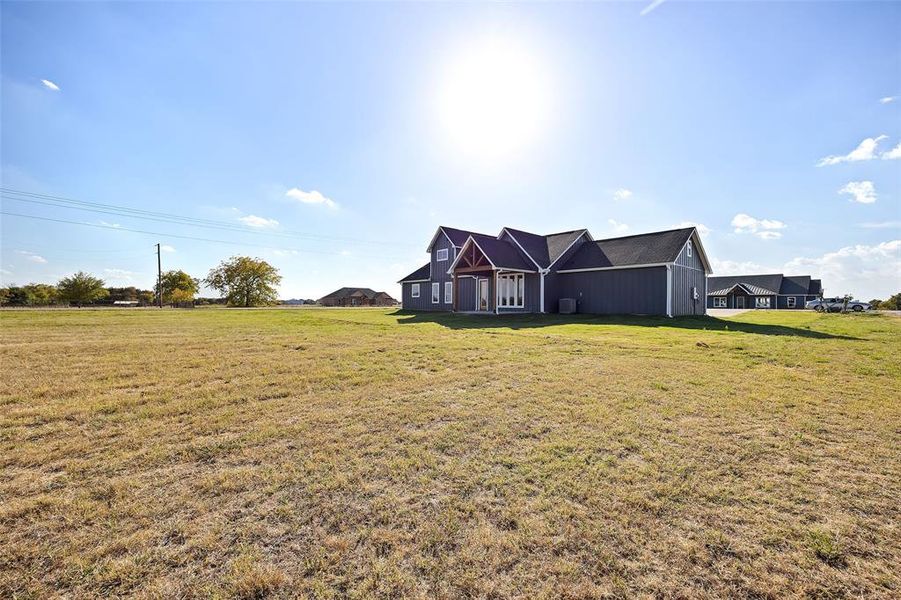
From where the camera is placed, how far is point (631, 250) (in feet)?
74.5

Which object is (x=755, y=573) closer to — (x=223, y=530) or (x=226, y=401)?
(x=223, y=530)

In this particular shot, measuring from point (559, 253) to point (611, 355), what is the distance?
664 inches

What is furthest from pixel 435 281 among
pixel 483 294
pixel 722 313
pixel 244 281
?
pixel 244 281

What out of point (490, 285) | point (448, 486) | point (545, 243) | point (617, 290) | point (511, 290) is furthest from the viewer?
point (545, 243)

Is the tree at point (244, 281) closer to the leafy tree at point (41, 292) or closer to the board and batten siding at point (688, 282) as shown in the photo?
the leafy tree at point (41, 292)

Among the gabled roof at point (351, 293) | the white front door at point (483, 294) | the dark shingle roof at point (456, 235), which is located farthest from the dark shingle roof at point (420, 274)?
the gabled roof at point (351, 293)

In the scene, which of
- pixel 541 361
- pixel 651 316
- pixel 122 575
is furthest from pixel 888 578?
pixel 651 316

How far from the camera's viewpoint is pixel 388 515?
104 inches

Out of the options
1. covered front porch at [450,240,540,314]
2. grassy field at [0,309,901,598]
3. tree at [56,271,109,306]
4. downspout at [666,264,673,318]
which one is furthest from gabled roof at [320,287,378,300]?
grassy field at [0,309,901,598]

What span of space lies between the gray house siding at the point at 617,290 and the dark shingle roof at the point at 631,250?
0.54 m

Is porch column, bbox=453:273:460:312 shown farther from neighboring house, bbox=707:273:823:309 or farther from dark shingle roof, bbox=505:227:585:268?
neighboring house, bbox=707:273:823:309

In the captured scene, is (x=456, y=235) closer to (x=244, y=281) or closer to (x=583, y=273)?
(x=583, y=273)

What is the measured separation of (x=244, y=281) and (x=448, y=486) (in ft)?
212

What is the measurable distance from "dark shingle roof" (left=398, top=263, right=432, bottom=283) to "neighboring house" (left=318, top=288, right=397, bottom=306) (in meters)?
53.4
